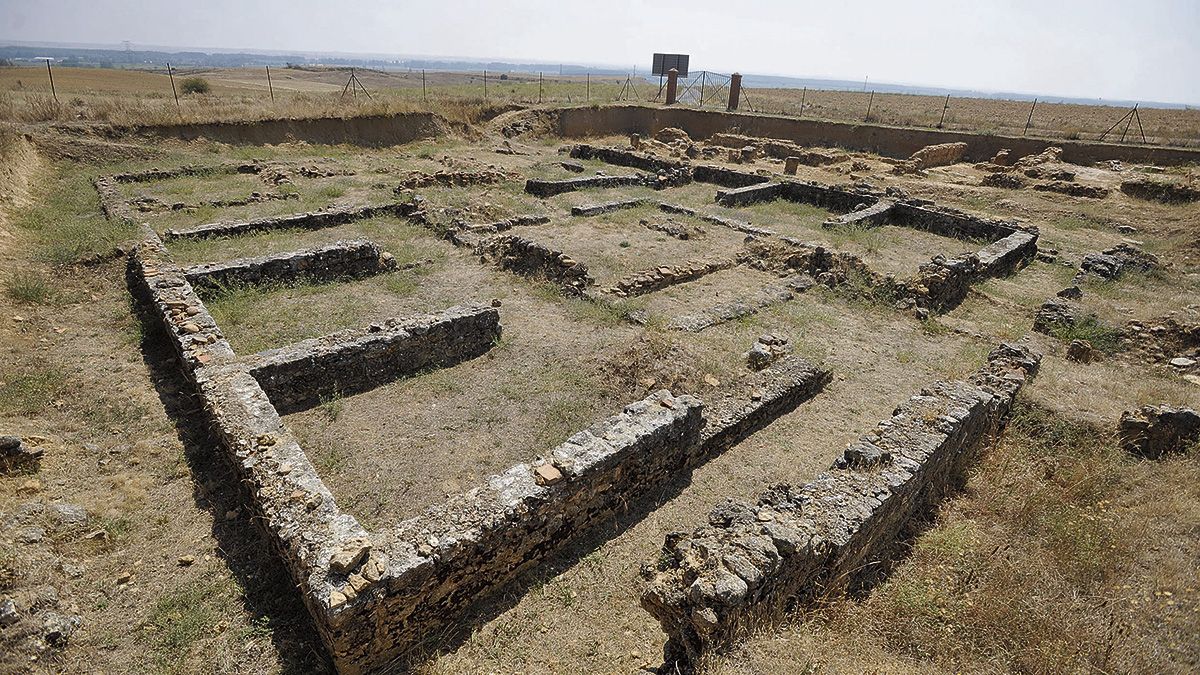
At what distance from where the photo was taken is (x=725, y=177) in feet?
75.0

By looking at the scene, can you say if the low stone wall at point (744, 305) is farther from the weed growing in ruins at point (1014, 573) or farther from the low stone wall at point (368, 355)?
the weed growing in ruins at point (1014, 573)

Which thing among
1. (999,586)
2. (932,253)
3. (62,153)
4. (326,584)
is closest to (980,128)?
(932,253)

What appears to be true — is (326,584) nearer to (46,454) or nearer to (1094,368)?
(46,454)

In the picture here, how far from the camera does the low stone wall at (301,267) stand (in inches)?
422

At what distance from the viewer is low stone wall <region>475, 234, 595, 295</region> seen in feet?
38.9

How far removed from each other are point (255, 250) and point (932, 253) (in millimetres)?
16815

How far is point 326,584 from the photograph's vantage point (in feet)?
13.8

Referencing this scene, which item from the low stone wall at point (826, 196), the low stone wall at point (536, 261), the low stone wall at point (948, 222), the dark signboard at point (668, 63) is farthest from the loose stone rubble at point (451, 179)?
the dark signboard at point (668, 63)

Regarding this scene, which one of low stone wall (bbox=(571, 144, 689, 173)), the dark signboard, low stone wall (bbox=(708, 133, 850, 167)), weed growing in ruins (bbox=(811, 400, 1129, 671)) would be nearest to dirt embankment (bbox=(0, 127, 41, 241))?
weed growing in ruins (bbox=(811, 400, 1129, 671))

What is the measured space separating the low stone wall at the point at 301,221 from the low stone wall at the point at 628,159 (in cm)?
1113

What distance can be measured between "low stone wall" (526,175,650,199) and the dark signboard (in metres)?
38.0

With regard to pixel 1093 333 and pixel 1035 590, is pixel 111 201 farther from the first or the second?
pixel 1093 333

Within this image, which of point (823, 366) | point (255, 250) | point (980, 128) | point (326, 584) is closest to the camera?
point (326, 584)

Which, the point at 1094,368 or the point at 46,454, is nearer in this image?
the point at 46,454
